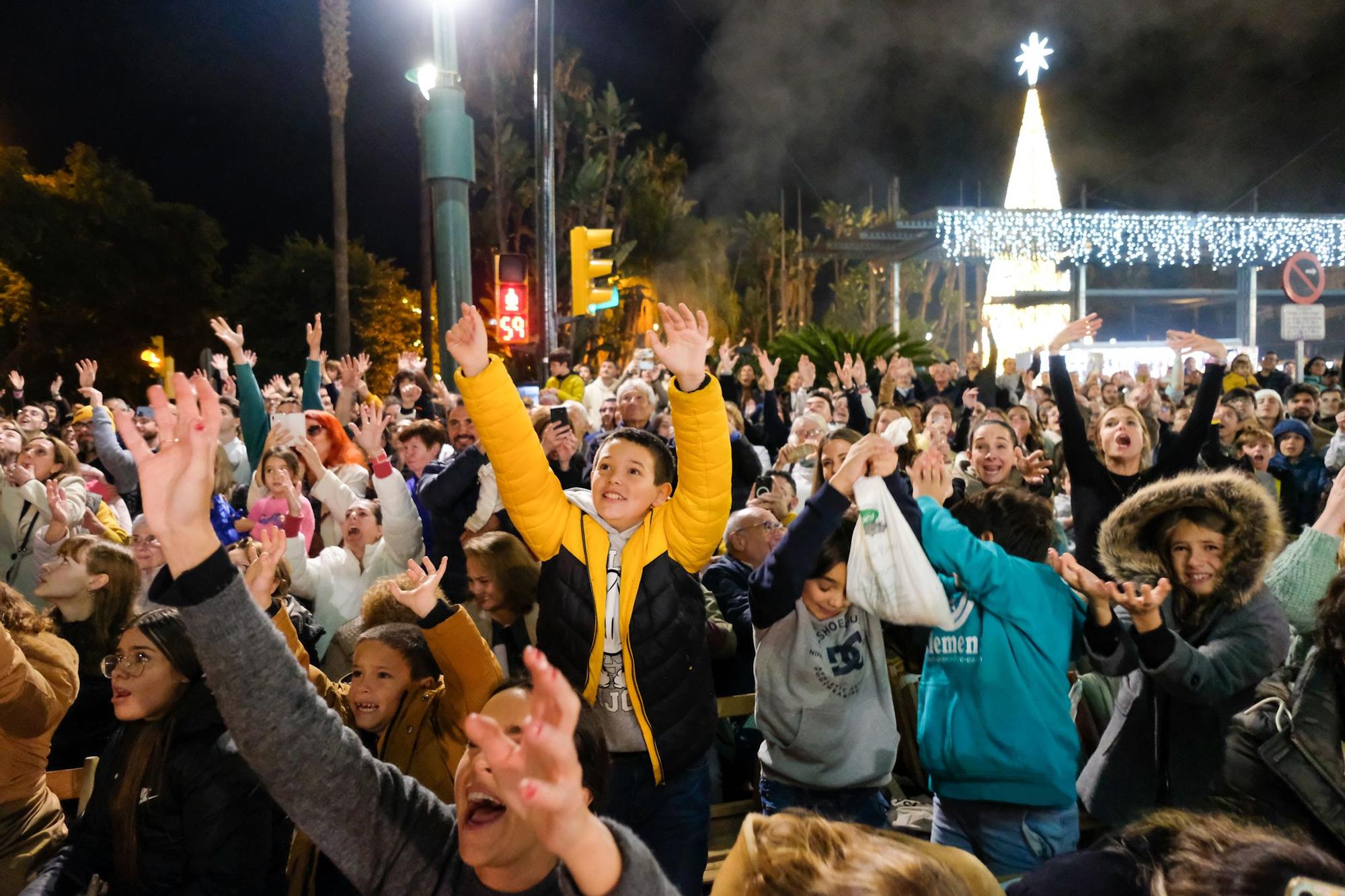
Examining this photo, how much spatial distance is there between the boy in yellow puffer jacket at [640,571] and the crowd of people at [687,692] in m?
0.01

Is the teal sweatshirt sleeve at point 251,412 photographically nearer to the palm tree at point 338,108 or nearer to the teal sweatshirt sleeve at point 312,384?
the teal sweatshirt sleeve at point 312,384

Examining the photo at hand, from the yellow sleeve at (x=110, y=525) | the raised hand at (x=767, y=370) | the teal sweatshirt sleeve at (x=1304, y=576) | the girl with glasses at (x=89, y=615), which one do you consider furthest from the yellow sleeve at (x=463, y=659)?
the raised hand at (x=767, y=370)

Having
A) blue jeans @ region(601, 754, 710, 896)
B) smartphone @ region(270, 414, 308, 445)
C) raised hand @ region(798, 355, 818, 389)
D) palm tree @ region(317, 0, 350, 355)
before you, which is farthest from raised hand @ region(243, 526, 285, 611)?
palm tree @ region(317, 0, 350, 355)

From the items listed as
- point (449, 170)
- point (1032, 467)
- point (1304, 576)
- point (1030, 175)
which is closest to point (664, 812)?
point (1304, 576)

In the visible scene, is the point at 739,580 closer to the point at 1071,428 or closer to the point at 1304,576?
the point at 1071,428

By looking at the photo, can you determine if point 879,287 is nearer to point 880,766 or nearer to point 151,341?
point 151,341

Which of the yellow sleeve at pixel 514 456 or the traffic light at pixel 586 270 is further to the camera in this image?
the traffic light at pixel 586 270

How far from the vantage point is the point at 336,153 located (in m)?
26.8

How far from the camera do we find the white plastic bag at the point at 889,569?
298 centimetres

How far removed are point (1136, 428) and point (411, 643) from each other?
3.65 meters

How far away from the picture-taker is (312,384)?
8250 millimetres

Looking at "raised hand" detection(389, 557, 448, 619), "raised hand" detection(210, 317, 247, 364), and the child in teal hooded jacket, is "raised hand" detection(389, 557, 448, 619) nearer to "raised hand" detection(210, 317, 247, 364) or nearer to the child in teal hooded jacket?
the child in teal hooded jacket

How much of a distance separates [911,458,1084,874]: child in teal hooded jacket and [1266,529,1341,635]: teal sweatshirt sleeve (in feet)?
2.62

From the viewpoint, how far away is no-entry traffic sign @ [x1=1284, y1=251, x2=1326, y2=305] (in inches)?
784
